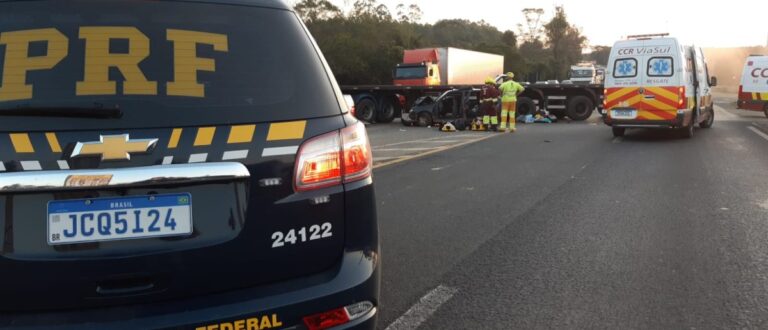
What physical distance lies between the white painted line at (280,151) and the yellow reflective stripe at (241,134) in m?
0.07

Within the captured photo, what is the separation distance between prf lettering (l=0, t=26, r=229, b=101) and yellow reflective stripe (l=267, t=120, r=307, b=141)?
29cm

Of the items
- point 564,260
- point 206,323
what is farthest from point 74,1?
point 564,260

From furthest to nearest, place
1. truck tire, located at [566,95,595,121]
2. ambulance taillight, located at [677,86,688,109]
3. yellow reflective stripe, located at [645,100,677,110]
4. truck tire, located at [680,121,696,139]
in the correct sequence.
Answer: truck tire, located at [566,95,595,121]
truck tire, located at [680,121,696,139]
yellow reflective stripe, located at [645,100,677,110]
ambulance taillight, located at [677,86,688,109]

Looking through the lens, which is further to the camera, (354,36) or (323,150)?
(354,36)

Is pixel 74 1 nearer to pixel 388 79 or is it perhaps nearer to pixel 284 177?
pixel 284 177

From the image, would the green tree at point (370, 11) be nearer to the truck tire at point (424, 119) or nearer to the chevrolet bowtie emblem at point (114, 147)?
the truck tire at point (424, 119)

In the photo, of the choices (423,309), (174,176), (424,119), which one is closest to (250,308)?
(174,176)

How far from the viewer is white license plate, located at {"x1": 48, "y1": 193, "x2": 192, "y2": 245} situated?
6.30 feet

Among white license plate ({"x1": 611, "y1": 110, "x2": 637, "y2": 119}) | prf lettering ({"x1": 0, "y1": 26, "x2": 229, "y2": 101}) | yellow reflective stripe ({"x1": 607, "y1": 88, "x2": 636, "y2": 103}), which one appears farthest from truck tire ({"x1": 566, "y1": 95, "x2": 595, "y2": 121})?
prf lettering ({"x1": 0, "y1": 26, "x2": 229, "y2": 101})

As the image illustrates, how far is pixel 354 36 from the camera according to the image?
200ft

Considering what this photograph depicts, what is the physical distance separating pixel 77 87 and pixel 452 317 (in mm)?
2362

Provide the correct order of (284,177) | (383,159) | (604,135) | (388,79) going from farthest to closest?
(388,79) < (604,135) < (383,159) < (284,177)

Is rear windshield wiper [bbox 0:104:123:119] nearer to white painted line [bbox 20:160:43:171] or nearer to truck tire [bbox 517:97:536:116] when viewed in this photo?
white painted line [bbox 20:160:43:171]

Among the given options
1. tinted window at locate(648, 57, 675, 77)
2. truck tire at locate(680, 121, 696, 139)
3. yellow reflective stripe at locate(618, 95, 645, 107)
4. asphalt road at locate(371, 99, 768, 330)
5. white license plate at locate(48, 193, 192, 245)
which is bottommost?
asphalt road at locate(371, 99, 768, 330)
